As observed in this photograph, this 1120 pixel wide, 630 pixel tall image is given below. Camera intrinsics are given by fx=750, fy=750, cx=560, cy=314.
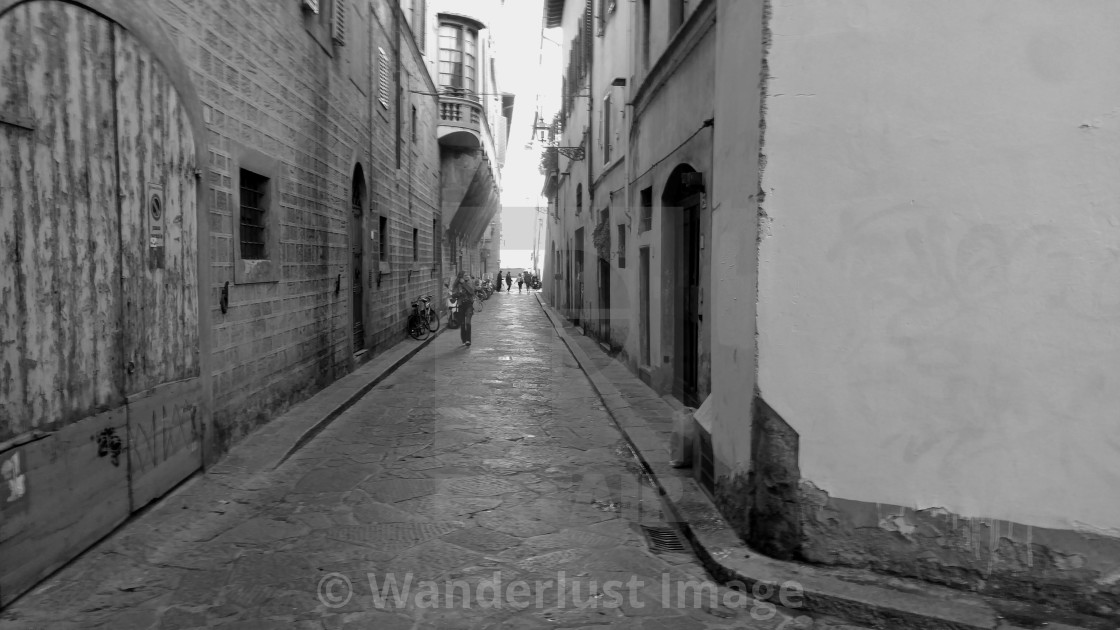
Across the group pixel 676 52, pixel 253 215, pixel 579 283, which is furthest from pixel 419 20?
pixel 253 215

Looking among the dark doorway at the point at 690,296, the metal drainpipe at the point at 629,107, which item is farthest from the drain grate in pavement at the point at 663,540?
the metal drainpipe at the point at 629,107

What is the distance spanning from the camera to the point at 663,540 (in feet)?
15.3

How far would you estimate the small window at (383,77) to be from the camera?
1372 centimetres

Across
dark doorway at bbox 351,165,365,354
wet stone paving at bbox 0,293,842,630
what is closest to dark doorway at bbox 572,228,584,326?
dark doorway at bbox 351,165,365,354

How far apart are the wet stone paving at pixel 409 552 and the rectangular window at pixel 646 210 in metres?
3.92

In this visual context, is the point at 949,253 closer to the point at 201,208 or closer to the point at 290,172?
the point at 201,208

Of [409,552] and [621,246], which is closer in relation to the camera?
[409,552]

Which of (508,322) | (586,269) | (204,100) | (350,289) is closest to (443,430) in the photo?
(204,100)

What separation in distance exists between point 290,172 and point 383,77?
6.29 meters

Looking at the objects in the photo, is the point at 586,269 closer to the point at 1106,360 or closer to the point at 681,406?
the point at 681,406

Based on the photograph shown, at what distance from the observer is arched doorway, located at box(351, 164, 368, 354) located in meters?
12.2

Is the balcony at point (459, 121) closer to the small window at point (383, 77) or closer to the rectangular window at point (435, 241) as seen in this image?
the rectangular window at point (435, 241)

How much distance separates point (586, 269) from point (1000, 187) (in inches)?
596

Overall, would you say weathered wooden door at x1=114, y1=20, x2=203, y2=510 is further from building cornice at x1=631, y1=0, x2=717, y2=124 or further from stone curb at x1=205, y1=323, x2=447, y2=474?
building cornice at x1=631, y1=0, x2=717, y2=124
